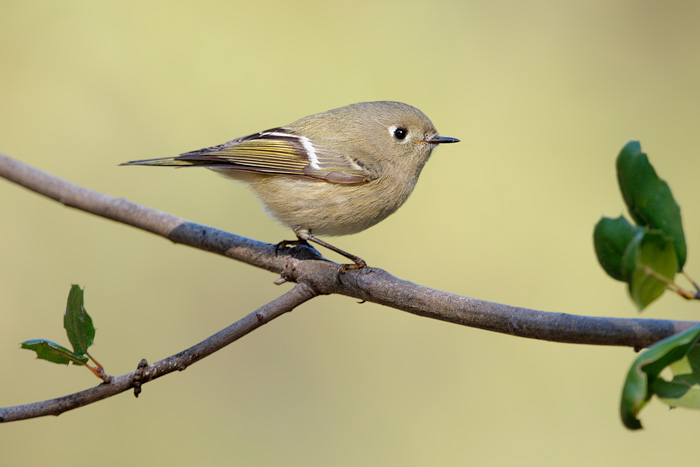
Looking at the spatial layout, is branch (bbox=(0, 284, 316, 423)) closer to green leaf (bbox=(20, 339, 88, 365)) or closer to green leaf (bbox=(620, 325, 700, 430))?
green leaf (bbox=(20, 339, 88, 365))

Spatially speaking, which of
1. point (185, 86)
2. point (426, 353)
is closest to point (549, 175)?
point (426, 353)

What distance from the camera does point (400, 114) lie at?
7.77 feet

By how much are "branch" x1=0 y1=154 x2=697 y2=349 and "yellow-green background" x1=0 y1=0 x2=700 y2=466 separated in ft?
3.07

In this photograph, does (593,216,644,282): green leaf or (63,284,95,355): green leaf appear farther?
(63,284,95,355): green leaf

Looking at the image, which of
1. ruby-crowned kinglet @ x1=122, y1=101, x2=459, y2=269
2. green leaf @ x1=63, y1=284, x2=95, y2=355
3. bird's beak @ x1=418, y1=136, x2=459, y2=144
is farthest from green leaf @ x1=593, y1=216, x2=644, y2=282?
bird's beak @ x1=418, y1=136, x2=459, y2=144

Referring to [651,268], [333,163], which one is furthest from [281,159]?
[651,268]

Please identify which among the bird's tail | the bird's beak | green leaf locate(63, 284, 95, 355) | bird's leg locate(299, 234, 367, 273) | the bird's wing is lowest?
green leaf locate(63, 284, 95, 355)

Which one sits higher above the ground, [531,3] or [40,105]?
[531,3]

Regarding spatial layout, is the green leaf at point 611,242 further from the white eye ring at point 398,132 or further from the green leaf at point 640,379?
the white eye ring at point 398,132

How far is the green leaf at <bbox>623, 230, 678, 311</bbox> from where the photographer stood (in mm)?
827

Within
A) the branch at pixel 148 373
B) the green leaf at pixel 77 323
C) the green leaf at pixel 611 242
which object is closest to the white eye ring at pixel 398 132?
the branch at pixel 148 373

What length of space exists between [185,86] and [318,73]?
67 cm

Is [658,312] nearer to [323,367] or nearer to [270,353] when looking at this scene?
[323,367]

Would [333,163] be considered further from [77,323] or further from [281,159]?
[77,323]
